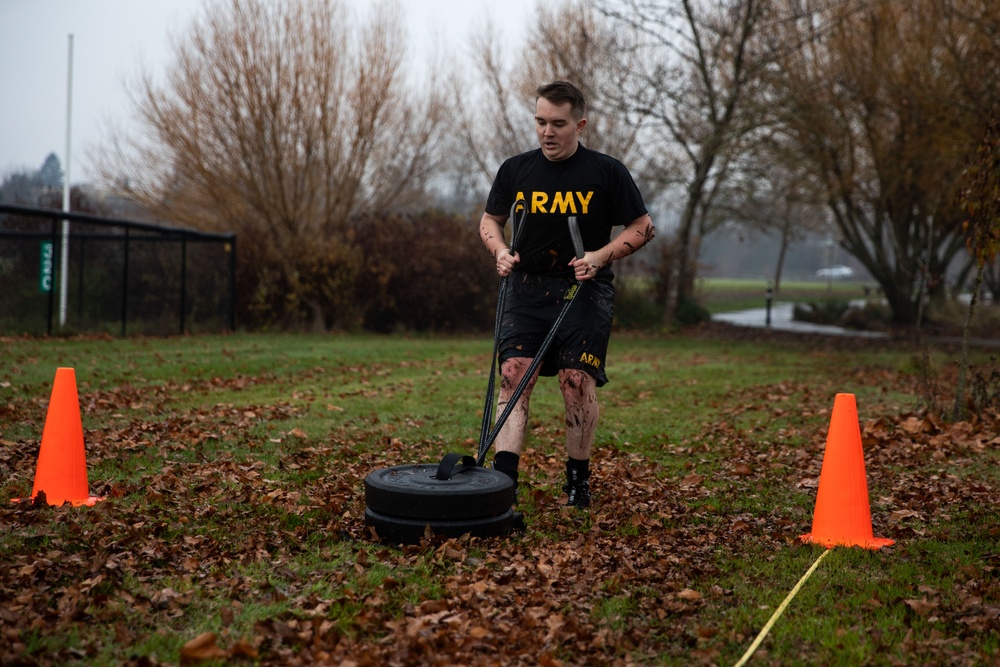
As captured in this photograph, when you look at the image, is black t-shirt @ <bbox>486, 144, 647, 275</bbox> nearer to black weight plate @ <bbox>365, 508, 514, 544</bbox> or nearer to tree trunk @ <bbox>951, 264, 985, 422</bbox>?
black weight plate @ <bbox>365, 508, 514, 544</bbox>

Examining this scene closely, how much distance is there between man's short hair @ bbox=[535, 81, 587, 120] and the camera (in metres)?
5.08

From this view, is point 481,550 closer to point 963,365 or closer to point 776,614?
point 776,614

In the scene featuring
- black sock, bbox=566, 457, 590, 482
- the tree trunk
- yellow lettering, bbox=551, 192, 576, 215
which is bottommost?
black sock, bbox=566, 457, 590, 482

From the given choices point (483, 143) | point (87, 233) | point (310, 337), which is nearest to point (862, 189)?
point (483, 143)

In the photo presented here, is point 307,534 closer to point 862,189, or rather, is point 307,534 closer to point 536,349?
point 536,349

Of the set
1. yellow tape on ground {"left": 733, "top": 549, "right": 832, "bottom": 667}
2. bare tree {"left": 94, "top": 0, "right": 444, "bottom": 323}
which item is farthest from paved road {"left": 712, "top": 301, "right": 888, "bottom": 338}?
yellow tape on ground {"left": 733, "top": 549, "right": 832, "bottom": 667}

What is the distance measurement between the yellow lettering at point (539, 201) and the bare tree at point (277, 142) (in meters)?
16.6

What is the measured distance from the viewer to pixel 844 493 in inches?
196

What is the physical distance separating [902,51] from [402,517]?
1946cm

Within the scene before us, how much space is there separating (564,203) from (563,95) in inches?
22.8

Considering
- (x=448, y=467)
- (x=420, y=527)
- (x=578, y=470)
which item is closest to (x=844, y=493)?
(x=578, y=470)

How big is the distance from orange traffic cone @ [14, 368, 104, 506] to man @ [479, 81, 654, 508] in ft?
7.69

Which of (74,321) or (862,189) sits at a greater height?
(862,189)

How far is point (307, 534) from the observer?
16.0 ft
